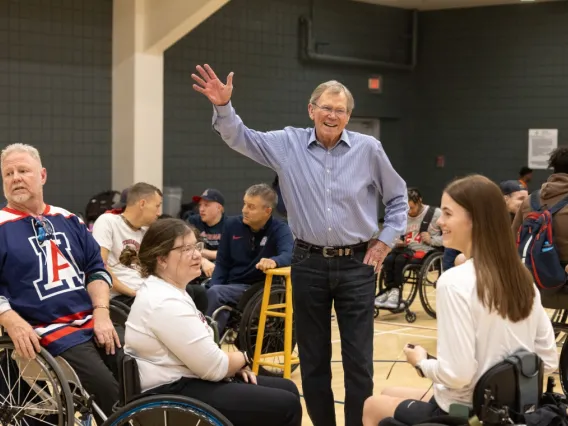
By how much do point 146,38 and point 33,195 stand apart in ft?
17.9

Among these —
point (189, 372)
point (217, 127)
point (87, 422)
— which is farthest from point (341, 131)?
point (87, 422)

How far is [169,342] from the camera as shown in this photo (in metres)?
2.57

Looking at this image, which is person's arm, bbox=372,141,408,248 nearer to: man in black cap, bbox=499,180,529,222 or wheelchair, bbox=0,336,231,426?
wheelchair, bbox=0,336,231,426

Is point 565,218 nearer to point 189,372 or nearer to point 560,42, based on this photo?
point 189,372

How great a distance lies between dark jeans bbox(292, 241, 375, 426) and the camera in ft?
10.6


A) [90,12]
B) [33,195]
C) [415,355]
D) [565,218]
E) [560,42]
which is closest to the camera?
[415,355]

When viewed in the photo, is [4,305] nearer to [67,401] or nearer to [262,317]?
[67,401]

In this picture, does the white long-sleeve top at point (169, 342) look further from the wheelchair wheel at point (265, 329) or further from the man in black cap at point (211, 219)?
the man in black cap at point (211, 219)

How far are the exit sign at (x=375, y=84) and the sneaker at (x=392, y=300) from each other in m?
4.73

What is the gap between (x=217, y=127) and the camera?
3211 mm

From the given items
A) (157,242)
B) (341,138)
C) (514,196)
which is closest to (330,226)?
(341,138)

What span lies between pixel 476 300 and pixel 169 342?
2.92 feet

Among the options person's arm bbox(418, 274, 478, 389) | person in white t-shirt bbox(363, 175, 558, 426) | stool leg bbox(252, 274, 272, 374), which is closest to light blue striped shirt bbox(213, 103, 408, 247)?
person in white t-shirt bbox(363, 175, 558, 426)

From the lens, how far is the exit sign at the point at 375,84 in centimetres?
1123
